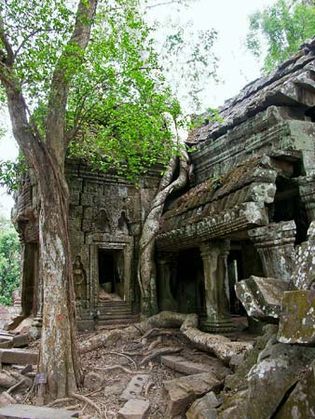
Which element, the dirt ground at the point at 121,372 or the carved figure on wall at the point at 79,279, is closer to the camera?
the dirt ground at the point at 121,372

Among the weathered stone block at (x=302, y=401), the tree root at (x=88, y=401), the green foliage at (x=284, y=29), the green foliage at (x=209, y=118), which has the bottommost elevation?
the tree root at (x=88, y=401)

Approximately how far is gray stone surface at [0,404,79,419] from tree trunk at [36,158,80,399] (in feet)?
1.45

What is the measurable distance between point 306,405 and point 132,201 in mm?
7025

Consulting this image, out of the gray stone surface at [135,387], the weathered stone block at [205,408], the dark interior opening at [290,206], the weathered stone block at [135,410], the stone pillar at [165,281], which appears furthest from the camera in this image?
the stone pillar at [165,281]

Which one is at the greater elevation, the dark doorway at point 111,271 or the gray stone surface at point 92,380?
the dark doorway at point 111,271

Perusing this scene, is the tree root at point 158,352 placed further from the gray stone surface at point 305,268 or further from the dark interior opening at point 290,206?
the gray stone surface at point 305,268

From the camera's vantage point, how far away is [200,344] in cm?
600

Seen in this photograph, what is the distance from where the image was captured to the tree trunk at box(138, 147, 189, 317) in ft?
27.0

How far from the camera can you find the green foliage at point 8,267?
17094 mm

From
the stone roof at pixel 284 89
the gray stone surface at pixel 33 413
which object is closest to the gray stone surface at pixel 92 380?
the gray stone surface at pixel 33 413

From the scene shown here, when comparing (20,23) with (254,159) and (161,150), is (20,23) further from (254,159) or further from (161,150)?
(254,159)

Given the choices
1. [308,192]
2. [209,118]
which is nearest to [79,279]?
[209,118]

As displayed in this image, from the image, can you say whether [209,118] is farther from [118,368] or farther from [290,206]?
[118,368]

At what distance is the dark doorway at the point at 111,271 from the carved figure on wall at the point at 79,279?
676 millimetres
